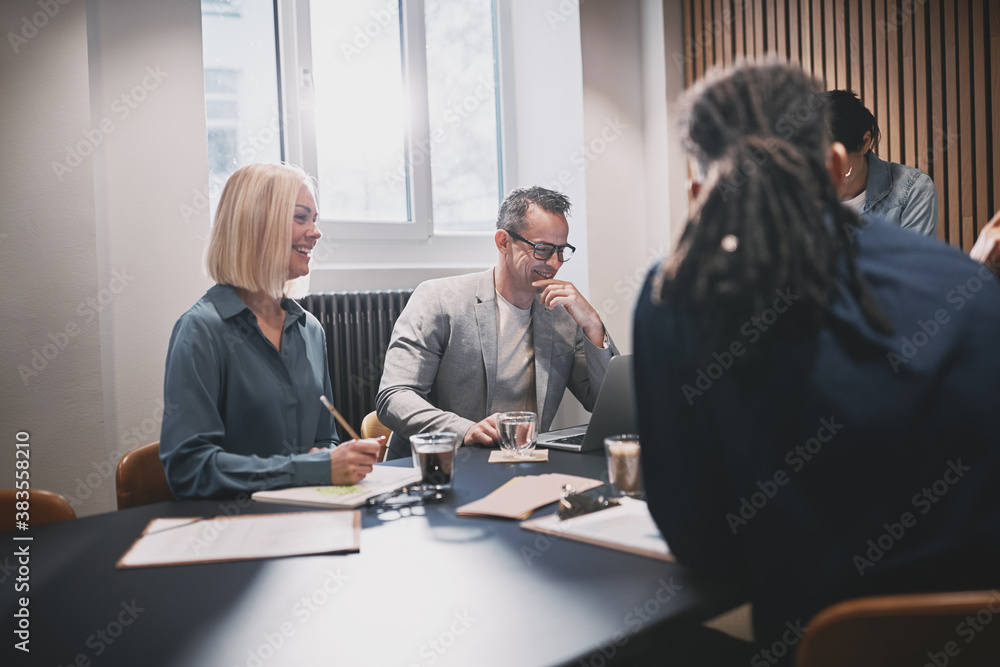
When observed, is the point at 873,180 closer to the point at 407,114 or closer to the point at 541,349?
the point at 541,349

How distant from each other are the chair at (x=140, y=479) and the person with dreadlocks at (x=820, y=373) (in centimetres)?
140

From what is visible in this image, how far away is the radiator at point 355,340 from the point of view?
341 cm

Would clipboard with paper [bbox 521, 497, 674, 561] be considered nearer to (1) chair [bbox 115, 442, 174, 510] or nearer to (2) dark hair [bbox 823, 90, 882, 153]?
(1) chair [bbox 115, 442, 174, 510]

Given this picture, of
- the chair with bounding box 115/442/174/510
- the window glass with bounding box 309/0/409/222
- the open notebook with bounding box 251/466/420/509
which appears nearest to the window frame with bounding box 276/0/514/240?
the window glass with bounding box 309/0/409/222

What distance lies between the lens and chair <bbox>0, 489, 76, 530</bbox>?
4.71ft

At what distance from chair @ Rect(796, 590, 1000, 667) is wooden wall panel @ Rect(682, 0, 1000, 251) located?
96.6 inches

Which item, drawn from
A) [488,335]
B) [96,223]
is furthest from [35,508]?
[96,223]

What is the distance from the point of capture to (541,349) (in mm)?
2521

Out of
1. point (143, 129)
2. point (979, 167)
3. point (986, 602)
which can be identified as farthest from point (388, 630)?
point (979, 167)

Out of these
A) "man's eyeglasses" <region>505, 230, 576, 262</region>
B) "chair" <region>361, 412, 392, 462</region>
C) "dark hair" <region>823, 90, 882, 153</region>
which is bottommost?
"chair" <region>361, 412, 392, 462</region>

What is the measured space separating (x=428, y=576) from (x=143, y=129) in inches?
101

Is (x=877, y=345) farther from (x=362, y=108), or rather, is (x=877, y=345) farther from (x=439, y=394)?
(x=362, y=108)

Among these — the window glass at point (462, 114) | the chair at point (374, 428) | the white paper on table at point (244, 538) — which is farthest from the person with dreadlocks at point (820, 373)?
the window glass at point (462, 114)

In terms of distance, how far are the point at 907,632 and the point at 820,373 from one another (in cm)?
28
